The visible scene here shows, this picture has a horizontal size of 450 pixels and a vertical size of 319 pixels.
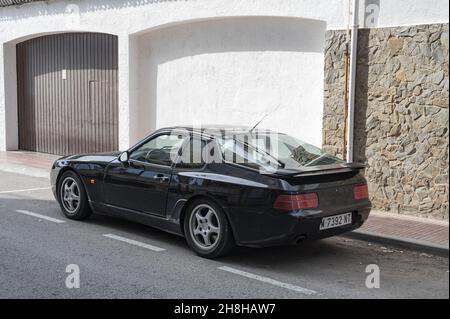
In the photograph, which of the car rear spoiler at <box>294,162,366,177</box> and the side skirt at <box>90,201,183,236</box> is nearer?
the car rear spoiler at <box>294,162,366,177</box>

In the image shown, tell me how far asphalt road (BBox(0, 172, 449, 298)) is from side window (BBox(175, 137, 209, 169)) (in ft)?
3.20

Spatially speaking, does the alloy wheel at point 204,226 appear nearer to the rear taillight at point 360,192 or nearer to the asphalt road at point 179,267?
the asphalt road at point 179,267

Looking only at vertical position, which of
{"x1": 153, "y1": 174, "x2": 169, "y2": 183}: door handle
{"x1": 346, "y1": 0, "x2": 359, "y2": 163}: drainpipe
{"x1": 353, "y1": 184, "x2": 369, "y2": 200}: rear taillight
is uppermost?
{"x1": 346, "y1": 0, "x2": 359, "y2": 163}: drainpipe

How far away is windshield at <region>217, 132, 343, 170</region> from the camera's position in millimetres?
6094

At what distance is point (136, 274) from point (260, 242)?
125cm

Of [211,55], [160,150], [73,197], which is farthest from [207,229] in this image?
[211,55]

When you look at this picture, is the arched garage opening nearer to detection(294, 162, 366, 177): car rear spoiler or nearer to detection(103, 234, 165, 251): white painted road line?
detection(294, 162, 366, 177): car rear spoiler

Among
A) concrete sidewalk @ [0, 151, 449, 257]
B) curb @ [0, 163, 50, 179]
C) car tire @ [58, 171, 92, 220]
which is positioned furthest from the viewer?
curb @ [0, 163, 50, 179]

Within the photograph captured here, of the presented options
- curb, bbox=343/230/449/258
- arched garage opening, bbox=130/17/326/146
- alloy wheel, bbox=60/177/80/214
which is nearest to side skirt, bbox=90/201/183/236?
alloy wheel, bbox=60/177/80/214

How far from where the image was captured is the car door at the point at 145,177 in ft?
21.8

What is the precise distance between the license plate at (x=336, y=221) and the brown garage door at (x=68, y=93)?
27.1 ft

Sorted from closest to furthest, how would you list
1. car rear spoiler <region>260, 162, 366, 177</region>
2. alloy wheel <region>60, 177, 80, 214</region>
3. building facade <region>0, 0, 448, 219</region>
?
car rear spoiler <region>260, 162, 366, 177</region>, alloy wheel <region>60, 177, 80, 214</region>, building facade <region>0, 0, 448, 219</region>

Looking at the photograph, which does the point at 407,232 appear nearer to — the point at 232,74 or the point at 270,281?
the point at 270,281
